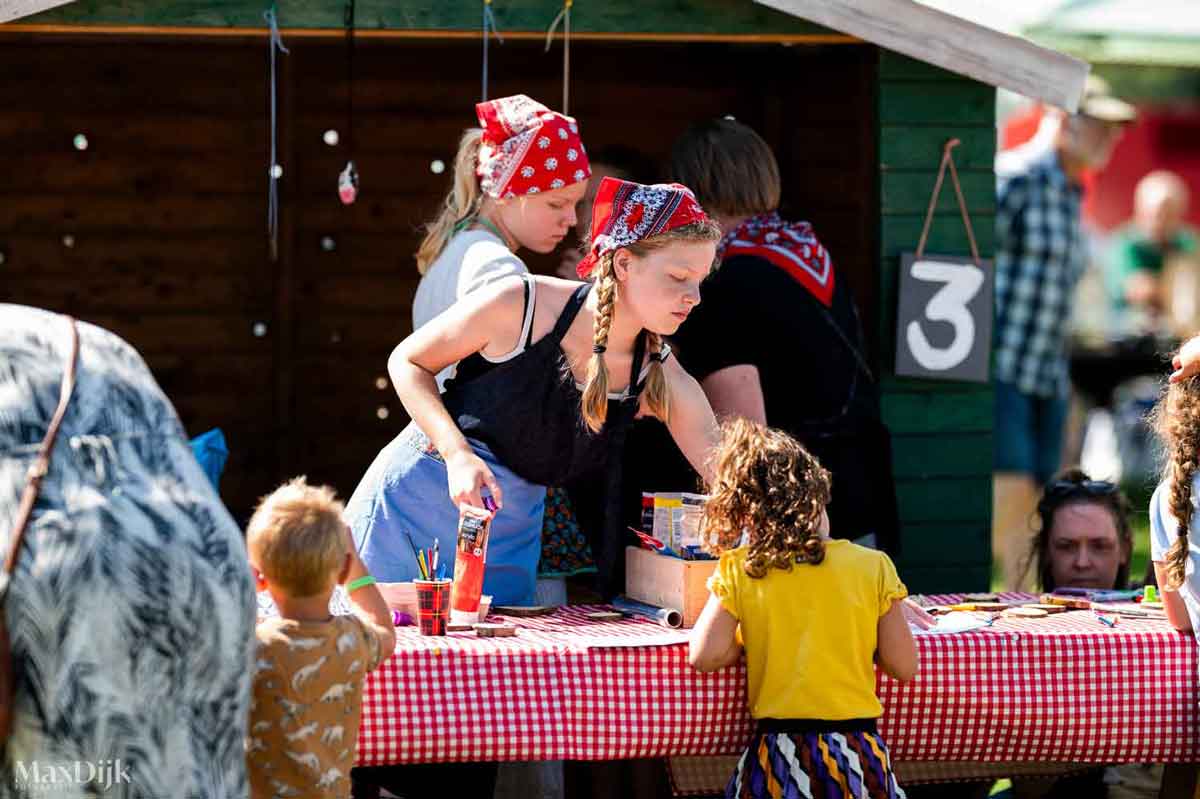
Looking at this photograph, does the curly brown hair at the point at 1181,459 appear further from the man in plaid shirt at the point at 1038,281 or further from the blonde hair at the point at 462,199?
the man in plaid shirt at the point at 1038,281

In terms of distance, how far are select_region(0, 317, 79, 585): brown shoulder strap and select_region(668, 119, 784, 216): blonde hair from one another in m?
2.42

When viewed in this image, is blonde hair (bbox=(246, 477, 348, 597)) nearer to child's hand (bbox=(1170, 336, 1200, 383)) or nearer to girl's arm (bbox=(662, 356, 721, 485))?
girl's arm (bbox=(662, 356, 721, 485))

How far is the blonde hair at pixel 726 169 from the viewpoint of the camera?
15.7 ft

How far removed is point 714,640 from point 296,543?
3.21ft

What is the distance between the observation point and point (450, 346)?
3943 mm

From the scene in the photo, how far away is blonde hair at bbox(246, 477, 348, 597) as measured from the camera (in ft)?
10.5

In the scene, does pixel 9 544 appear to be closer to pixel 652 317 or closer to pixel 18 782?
pixel 18 782

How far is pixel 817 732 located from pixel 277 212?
3946 mm

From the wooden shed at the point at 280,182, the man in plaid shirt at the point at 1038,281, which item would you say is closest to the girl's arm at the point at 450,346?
the wooden shed at the point at 280,182

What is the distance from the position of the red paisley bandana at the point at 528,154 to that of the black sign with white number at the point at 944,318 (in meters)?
1.63

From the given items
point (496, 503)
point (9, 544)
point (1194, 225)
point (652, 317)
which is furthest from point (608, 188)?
point (1194, 225)

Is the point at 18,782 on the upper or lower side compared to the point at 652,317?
lower

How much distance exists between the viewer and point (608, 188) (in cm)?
404

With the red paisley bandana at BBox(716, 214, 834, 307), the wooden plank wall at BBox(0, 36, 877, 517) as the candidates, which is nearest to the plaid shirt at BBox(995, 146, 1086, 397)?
the wooden plank wall at BBox(0, 36, 877, 517)
